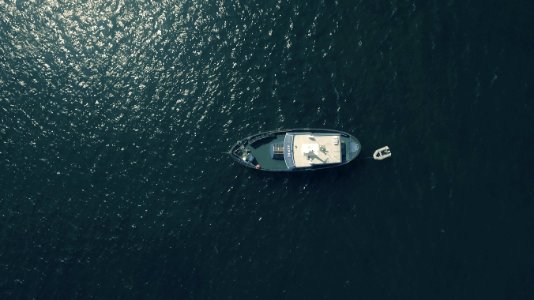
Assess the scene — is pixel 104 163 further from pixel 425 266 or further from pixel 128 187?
pixel 425 266

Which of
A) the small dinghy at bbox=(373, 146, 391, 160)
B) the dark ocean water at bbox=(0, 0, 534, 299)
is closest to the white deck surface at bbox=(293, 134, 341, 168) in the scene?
the dark ocean water at bbox=(0, 0, 534, 299)

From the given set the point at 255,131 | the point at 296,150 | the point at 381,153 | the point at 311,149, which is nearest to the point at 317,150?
the point at 311,149

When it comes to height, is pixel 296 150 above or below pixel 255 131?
below

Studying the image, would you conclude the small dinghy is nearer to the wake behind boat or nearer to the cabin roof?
the wake behind boat

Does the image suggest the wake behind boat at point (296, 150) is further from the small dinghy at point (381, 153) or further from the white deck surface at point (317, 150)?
the small dinghy at point (381, 153)

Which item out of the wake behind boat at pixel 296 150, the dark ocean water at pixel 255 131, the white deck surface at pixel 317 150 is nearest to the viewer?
the dark ocean water at pixel 255 131

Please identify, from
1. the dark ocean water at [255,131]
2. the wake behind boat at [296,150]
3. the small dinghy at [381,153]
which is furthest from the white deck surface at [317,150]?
the small dinghy at [381,153]

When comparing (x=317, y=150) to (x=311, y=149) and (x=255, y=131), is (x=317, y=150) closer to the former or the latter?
(x=311, y=149)

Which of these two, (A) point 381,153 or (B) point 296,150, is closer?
(A) point 381,153
